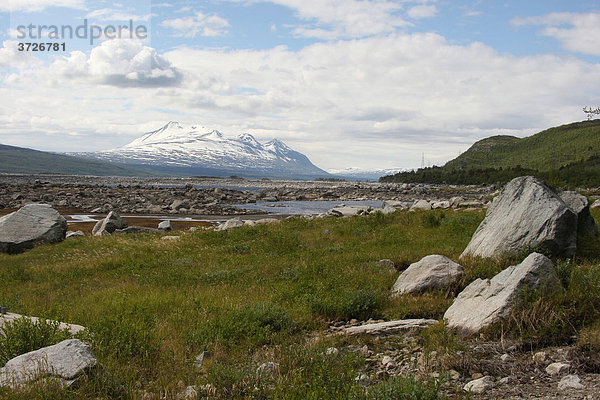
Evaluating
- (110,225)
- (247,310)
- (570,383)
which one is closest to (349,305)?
(247,310)

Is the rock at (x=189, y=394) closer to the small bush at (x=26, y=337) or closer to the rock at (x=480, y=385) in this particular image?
the small bush at (x=26, y=337)

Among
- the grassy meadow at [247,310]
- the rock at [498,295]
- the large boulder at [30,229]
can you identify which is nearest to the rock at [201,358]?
the grassy meadow at [247,310]

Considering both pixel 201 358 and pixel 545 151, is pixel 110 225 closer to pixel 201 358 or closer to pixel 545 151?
pixel 201 358

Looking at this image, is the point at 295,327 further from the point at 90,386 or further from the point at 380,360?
the point at 90,386

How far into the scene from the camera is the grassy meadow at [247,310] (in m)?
5.01

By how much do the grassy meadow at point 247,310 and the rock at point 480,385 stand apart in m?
0.64

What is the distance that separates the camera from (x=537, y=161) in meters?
139

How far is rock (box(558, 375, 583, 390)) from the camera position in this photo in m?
4.78

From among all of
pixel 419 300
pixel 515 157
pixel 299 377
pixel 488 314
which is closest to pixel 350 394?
pixel 299 377

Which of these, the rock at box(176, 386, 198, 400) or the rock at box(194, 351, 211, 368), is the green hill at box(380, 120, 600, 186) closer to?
the rock at box(194, 351, 211, 368)

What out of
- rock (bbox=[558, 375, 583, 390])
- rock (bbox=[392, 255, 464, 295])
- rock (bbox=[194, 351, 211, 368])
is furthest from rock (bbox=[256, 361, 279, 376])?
rock (bbox=[392, 255, 464, 295])

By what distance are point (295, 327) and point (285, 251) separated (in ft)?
28.7

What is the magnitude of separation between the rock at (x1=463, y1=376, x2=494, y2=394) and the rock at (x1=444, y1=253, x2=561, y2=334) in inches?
61.2

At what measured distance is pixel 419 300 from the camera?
A: 866cm
